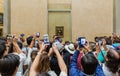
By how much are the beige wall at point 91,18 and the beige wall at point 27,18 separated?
4.86 feet

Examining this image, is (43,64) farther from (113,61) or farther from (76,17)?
(76,17)

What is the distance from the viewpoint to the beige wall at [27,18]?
16094mm

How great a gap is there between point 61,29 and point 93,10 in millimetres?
1723

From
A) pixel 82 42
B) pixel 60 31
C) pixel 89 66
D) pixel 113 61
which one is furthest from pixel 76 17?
pixel 89 66

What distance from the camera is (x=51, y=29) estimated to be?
53.2 ft

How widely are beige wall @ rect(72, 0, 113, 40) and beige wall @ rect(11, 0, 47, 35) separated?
1481 millimetres

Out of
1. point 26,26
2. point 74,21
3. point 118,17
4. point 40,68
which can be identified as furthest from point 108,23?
point 40,68

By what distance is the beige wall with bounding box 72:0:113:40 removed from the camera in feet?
52.6

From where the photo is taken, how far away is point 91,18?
52.7 ft

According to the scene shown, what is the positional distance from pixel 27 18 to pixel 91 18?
9.69 feet

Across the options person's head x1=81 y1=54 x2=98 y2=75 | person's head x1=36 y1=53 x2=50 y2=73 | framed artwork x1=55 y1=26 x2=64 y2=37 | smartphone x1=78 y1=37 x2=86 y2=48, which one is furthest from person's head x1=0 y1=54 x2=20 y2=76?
framed artwork x1=55 y1=26 x2=64 y2=37

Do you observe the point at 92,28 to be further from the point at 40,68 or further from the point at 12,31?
the point at 40,68

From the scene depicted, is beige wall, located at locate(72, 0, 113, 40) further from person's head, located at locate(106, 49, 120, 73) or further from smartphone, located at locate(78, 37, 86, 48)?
person's head, located at locate(106, 49, 120, 73)

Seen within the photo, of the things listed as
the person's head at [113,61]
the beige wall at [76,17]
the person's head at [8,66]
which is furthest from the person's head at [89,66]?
the beige wall at [76,17]
